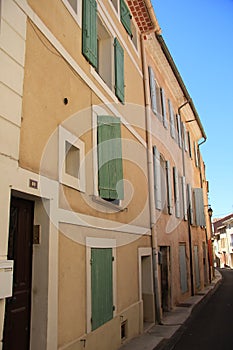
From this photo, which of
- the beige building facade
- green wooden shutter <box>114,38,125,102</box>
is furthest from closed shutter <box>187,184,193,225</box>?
green wooden shutter <box>114,38,125,102</box>

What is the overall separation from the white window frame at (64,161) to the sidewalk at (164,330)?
3.13 m

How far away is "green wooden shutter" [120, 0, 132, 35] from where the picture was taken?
8.27 m

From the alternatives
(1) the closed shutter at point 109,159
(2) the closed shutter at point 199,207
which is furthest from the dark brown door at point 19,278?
(2) the closed shutter at point 199,207

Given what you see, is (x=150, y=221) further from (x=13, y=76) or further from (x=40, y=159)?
(x=13, y=76)

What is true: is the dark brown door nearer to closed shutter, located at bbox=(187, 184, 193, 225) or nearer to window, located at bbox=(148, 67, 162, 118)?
window, located at bbox=(148, 67, 162, 118)

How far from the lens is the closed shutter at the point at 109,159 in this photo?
5922 millimetres

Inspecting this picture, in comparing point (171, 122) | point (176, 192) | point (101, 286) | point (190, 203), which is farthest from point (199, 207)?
point (101, 286)

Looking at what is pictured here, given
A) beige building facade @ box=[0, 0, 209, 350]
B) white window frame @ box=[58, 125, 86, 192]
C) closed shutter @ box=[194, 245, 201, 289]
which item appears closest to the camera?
beige building facade @ box=[0, 0, 209, 350]

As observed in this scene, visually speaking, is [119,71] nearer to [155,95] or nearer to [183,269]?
[155,95]

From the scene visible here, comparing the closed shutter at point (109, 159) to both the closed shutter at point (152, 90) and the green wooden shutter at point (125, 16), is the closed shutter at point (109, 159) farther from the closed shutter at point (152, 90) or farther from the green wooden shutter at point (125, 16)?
the closed shutter at point (152, 90)

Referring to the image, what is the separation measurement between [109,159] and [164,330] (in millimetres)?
4254

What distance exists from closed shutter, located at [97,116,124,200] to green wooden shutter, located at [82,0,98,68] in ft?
3.52

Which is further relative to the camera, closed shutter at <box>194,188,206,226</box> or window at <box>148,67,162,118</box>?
closed shutter at <box>194,188,206,226</box>

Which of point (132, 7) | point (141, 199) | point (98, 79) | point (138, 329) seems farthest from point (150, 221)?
point (132, 7)
